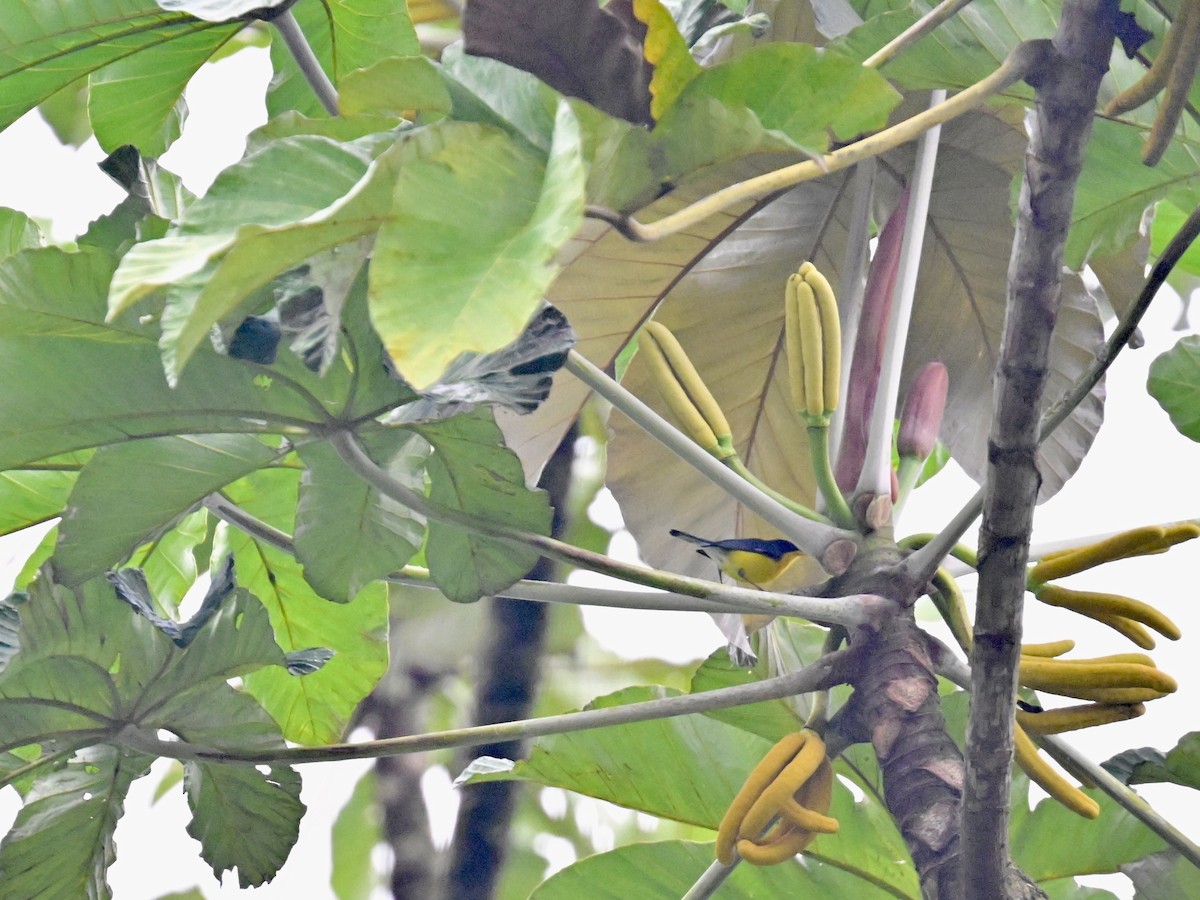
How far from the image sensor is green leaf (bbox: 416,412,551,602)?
0.54 meters

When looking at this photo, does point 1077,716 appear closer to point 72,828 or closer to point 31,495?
point 72,828

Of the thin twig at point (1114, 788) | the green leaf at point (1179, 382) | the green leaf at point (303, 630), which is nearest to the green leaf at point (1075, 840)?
the thin twig at point (1114, 788)

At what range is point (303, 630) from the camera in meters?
0.87

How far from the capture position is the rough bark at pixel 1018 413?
1.30ft

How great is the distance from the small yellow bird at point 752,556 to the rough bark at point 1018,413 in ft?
0.54

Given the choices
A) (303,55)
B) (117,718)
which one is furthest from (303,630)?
(303,55)

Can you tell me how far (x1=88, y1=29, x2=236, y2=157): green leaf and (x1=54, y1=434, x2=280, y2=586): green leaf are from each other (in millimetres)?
238

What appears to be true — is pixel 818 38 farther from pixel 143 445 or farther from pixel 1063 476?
pixel 143 445

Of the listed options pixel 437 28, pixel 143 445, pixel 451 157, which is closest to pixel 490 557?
pixel 143 445

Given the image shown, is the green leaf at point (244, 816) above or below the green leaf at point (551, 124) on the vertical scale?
below

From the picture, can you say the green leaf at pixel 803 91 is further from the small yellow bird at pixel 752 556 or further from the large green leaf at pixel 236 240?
the small yellow bird at pixel 752 556

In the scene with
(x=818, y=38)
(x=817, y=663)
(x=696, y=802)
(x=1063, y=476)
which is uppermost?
(x=818, y=38)

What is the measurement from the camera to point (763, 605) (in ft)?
1.80

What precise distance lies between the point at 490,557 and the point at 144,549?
0.41m
